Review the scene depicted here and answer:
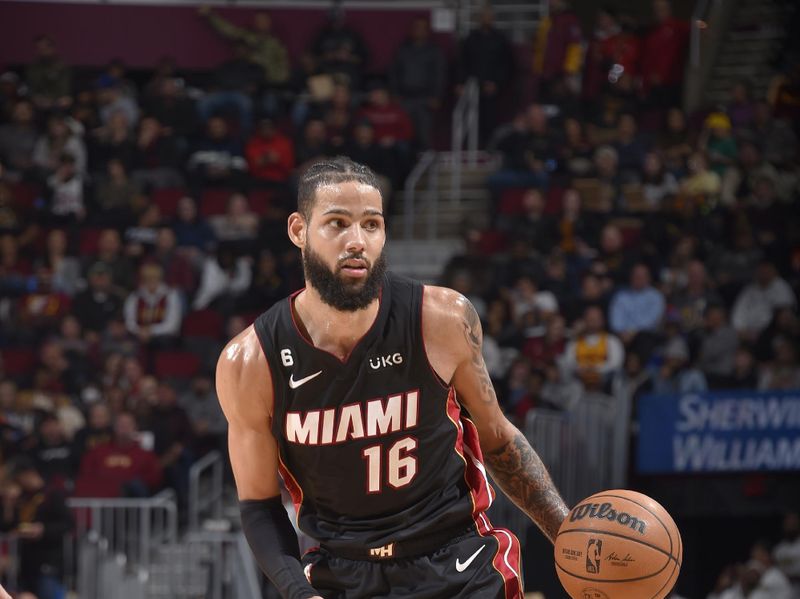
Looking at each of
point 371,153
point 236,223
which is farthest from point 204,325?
point 371,153

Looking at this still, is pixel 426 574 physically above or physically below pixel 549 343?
above

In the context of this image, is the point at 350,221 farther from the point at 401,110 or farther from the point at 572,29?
the point at 572,29

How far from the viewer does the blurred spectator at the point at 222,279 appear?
1384 cm

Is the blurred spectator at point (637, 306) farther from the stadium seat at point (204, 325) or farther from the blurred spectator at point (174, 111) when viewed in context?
the blurred spectator at point (174, 111)

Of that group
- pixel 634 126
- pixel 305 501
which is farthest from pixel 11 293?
pixel 305 501

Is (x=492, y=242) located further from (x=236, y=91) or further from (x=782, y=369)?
(x=236, y=91)

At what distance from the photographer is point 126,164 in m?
15.6

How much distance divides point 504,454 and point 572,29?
12739 millimetres

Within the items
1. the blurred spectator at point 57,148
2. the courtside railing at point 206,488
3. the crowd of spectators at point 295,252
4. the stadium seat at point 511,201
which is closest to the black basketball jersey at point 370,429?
the crowd of spectators at point 295,252

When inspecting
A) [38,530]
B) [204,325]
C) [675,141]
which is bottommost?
[38,530]

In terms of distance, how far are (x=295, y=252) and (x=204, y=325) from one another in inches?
50.1

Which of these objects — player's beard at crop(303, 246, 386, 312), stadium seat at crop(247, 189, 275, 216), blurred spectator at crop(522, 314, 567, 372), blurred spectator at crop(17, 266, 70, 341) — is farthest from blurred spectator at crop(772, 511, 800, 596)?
player's beard at crop(303, 246, 386, 312)

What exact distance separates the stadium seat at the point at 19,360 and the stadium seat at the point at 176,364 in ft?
3.96

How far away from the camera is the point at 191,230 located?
14.5m
